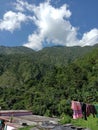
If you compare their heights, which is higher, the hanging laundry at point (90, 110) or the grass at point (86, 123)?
the hanging laundry at point (90, 110)

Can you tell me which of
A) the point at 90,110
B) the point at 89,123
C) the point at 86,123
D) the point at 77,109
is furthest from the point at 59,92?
the point at 89,123

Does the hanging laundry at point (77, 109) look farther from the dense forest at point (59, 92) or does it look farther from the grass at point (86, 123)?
the dense forest at point (59, 92)

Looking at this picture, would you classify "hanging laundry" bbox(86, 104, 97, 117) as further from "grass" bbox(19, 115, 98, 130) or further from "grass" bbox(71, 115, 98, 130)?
"grass" bbox(71, 115, 98, 130)

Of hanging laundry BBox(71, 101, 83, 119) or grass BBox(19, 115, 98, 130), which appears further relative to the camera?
hanging laundry BBox(71, 101, 83, 119)

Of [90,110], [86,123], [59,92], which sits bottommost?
[86,123]

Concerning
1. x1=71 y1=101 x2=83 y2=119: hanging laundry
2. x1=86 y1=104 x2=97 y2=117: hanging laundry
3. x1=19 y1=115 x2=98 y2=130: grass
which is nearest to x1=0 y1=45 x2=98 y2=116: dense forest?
x1=71 y1=101 x2=83 y2=119: hanging laundry

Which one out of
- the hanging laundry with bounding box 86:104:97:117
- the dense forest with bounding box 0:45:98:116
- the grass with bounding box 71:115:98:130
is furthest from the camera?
the dense forest with bounding box 0:45:98:116

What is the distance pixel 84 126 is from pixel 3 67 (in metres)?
115

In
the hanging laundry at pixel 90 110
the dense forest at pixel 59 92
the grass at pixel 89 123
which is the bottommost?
the grass at pixel 89 123

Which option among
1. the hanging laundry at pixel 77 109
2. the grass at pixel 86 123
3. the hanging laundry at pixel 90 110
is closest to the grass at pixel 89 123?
the grass at pixel 86 123

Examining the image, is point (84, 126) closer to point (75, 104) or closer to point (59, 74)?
point (75, 104)

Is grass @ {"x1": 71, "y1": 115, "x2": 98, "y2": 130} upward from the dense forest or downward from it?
downward

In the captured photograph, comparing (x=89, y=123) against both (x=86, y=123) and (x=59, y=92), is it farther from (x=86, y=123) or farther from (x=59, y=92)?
(x=59, y=92)

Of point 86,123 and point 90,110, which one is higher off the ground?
point 90,110
